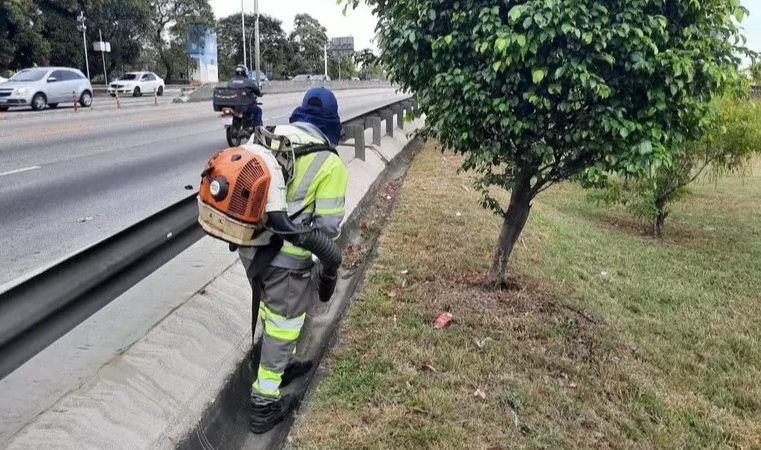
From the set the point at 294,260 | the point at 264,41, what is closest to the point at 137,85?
the point at 294,260

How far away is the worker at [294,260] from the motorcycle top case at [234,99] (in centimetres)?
864

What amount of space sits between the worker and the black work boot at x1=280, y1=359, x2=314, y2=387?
233 mm

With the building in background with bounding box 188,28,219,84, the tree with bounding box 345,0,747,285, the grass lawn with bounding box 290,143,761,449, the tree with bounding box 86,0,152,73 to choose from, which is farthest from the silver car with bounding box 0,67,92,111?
the building in background with bounding box 188,28,219,84

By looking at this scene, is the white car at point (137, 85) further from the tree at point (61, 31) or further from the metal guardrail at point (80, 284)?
the metal guardrail at point (80, 284)

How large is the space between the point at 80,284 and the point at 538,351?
8.68 feet

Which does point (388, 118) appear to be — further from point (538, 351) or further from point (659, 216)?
point (538, 351)

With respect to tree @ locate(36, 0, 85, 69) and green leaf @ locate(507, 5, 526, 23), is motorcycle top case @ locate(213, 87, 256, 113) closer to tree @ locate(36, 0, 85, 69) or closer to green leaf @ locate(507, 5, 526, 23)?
green leaf @ locate(507, 5, 526, 23)

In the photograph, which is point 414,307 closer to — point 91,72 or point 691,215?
point 691,215

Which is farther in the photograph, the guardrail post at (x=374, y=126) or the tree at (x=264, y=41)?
the tree at (x=264, y=41)

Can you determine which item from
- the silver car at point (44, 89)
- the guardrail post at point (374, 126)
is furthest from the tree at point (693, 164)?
the silver car at point (44, 89)

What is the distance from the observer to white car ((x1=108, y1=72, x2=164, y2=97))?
1396 inches

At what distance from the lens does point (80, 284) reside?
2.29 metres

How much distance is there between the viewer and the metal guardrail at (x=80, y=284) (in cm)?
197

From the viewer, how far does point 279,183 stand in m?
2.82
